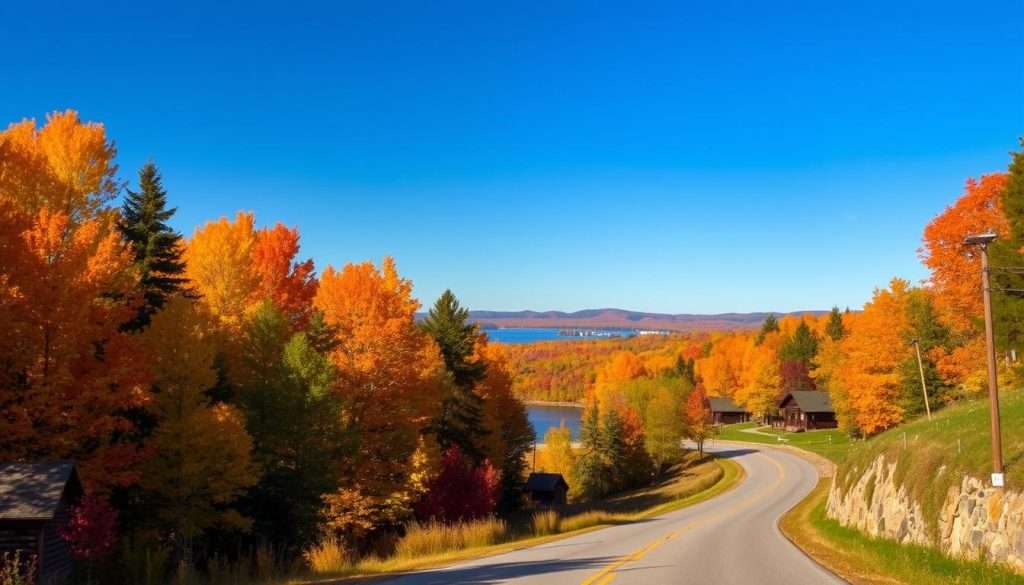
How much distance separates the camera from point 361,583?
15.1 metres

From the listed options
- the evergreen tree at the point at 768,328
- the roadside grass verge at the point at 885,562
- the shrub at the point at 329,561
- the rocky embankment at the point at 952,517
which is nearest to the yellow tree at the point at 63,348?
the shrub at the point at 329,561

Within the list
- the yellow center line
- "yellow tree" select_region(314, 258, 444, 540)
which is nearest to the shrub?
the yellow center line

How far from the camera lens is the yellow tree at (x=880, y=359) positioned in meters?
53.7

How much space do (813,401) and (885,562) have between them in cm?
8632

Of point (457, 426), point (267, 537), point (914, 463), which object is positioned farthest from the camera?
point (457, 426)

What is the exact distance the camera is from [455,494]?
36406mm

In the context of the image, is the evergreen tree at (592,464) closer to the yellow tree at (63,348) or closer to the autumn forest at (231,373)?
the autumn forest at (231,373)

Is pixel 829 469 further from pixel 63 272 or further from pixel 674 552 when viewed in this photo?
pixel 63 272

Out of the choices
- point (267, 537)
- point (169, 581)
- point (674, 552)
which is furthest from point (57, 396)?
point (674, 552)

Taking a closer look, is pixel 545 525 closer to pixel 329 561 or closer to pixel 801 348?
pixel 329 561

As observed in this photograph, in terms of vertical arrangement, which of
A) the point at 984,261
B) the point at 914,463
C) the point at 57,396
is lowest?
the point at 914,463

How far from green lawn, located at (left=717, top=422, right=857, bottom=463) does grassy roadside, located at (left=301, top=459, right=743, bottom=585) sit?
9.36 meters

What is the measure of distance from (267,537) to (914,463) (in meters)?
22.1

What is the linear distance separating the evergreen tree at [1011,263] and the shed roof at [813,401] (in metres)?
60.0
